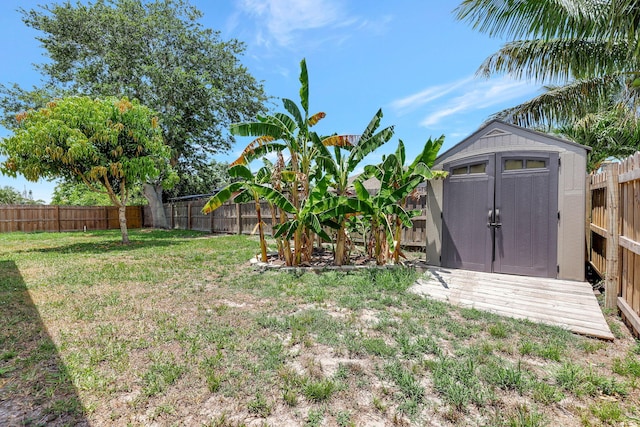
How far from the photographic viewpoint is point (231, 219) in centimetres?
1341

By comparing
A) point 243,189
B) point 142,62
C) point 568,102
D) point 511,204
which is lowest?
point 511,204

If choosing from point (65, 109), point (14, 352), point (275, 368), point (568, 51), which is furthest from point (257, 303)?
point (65, 109)

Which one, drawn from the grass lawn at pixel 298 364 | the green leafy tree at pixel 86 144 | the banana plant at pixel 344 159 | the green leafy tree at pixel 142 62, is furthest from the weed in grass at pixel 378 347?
the green leafy tree at pixel 142 62

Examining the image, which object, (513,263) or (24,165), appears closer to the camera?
(513,263)

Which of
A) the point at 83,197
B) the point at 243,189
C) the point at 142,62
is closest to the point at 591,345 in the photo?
the point at 243,189

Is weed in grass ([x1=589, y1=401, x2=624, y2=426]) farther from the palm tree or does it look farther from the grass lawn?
the palm tree

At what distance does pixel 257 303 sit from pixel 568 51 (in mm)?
7619

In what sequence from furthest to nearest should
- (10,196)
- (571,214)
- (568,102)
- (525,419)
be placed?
(10,196)
(568,102)
(571,214)
(525,419)

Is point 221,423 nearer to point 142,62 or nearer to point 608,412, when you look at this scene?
point 608,412

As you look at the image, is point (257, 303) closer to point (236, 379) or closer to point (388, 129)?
point (236, 379)

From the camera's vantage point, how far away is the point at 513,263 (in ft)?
16.1

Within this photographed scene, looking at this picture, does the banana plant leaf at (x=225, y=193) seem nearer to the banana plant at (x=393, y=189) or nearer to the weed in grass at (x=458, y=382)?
the banana plant at (x=393, y=189)

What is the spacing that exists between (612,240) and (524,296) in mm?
1208

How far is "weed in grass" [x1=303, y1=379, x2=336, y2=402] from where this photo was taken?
200cm
